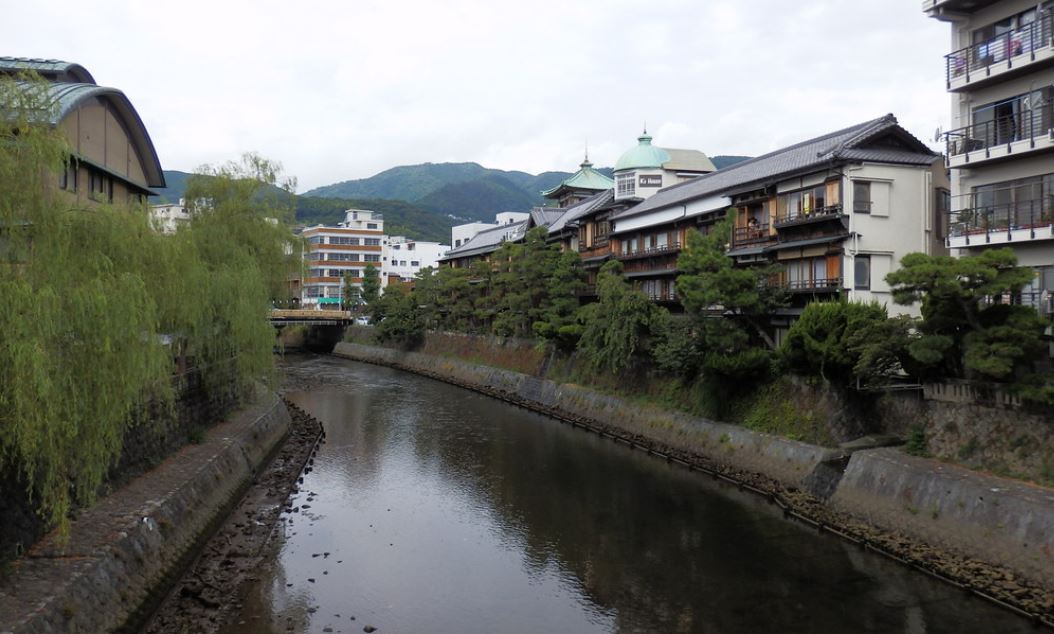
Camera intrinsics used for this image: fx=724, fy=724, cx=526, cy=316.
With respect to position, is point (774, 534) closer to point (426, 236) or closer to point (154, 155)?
point (154, 155)

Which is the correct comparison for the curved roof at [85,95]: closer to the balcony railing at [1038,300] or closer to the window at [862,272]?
the window at [862,272]

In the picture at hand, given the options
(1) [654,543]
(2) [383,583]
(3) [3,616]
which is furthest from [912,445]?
(3) [3,616]

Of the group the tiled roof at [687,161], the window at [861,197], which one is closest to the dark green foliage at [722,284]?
the window at [861,197]

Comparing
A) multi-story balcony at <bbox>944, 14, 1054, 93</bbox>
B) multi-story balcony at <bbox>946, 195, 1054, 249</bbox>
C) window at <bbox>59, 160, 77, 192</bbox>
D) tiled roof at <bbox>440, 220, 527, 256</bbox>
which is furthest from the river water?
tiled roof at <bbox>440, 220, 527, 256</bbox>

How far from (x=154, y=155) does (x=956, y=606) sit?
115ft

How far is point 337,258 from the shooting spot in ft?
301

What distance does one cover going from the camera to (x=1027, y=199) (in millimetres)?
20125

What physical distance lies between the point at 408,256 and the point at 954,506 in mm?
92679

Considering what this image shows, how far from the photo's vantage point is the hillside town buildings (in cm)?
2598

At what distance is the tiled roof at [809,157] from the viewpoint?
27.3m

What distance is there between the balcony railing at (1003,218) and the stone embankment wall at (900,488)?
22.6 ft

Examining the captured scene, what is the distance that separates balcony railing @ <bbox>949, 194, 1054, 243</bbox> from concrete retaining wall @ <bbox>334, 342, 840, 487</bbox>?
7.55 meters

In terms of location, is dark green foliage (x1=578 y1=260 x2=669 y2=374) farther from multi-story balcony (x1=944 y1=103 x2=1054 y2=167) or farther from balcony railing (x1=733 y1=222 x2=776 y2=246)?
multi-story balcony (x1=944 y1=103 x2=1054 y2=167)

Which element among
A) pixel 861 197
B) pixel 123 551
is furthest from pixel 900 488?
pixel 123 551
